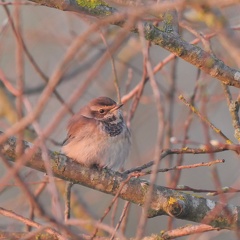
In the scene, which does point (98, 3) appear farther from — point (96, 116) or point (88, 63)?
point (88, 63)

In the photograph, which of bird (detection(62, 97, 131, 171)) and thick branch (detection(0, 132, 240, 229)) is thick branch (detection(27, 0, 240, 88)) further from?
bird (detection(62, 97, 131, 171))

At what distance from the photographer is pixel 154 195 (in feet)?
13.6

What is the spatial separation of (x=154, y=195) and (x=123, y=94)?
13.6 ft

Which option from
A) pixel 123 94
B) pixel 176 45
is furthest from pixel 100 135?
pixel 123 94

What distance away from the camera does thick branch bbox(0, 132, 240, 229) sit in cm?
407

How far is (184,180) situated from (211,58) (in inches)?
256

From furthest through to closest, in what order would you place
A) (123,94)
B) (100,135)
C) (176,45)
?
(123,94) → (100,135) → (176,45)

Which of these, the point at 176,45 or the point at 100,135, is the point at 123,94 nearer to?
the point at 100,135

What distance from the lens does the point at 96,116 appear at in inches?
235

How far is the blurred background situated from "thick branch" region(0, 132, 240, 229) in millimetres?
875

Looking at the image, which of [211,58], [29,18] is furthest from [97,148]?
[29,18]

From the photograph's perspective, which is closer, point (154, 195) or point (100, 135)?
point (154, 195)

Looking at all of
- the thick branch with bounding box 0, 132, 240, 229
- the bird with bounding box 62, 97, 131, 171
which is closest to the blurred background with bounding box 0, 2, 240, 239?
the bird with bounding box 62, 97, 131, 171

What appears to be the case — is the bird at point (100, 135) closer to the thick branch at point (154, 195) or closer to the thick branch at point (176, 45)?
the thick branch at point (154, 195)
